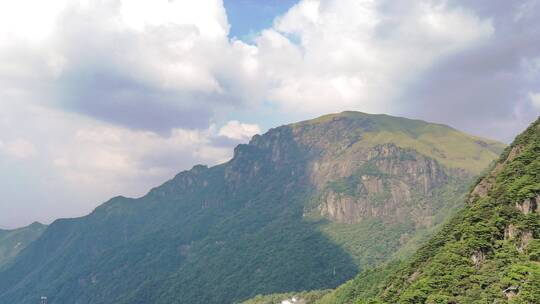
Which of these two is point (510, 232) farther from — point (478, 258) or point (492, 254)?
point (478, 258)

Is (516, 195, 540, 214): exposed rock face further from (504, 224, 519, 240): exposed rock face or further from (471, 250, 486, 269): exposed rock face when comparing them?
(471, 250, 486, 269): exposed rock face

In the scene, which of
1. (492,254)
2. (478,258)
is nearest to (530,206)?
(492,254)

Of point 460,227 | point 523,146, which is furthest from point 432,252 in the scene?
point 523,146

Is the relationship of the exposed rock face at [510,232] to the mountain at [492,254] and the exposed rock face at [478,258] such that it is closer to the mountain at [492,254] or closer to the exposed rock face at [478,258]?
the mountain at [492,254]

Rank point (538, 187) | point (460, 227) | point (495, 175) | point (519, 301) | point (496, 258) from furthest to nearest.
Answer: point (495, 175), point (460, 227), point (538, 187), point (496, 258), point (519, 301)

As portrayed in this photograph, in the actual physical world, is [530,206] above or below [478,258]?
above

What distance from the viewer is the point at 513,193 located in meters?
156

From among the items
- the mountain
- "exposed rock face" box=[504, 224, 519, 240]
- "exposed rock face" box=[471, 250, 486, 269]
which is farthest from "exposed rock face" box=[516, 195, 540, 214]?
"exposed rock face" box=[471, 250, 486, 269]

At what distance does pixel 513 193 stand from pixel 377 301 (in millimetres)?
49739

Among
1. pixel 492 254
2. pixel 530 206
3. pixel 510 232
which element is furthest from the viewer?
pixel 530 206

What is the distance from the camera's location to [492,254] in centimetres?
14162

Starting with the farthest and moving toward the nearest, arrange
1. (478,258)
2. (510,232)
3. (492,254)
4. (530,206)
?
(530,206)
(510,232)
(478,258)
(492,254)

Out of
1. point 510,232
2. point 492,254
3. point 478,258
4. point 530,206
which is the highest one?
point 530,206

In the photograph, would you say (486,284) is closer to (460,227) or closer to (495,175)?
(460,227)
